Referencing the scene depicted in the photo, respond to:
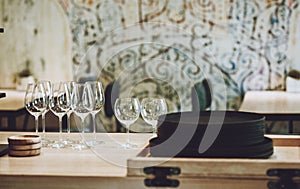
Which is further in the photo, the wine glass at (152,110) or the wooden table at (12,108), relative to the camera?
the wooden table at (12,108)

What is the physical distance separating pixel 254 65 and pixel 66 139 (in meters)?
3.56

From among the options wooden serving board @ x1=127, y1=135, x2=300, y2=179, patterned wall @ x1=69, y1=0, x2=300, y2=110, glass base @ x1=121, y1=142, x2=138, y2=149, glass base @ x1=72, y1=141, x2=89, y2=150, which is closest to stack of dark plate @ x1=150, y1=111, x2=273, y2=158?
wooden serving board @ x1=127, y1=135, x2=300, y2=179

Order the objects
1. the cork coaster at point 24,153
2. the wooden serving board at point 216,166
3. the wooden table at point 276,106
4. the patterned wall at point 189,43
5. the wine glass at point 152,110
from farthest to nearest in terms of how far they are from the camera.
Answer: the patterned wall at point 189,43, the wooden table at point 276,106, the wine glass at point 152,110, the cork coaster at point 24,153, the wooden serving board at point 216,166

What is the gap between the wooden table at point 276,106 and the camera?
13.5 feet

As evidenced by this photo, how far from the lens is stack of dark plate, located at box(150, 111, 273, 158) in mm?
1407

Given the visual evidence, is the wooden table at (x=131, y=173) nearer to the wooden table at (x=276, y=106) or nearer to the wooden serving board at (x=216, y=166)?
the wooden serving board at (x=216, y=166)

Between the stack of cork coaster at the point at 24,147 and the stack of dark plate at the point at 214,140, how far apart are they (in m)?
0.41

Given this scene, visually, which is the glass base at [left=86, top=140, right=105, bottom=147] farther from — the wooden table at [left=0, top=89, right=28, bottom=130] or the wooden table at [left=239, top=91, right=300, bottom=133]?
the wooden table at [left=239, top=91, right=300, bottom=133]

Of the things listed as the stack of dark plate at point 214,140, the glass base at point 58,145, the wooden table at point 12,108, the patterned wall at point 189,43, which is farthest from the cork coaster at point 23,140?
the patterned wall at point 189,43

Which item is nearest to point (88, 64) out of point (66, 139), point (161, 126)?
point (66, 139)

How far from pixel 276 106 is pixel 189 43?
4.51ft

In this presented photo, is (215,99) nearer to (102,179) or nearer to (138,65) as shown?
(138,65)

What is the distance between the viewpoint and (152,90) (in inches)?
211

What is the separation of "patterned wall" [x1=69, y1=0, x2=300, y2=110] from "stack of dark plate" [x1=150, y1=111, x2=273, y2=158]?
3.72 m
